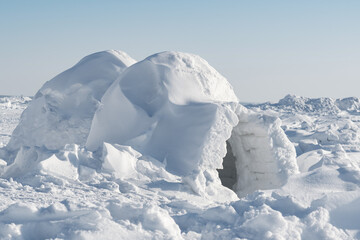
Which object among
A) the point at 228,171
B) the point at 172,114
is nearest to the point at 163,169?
the point at 172,114

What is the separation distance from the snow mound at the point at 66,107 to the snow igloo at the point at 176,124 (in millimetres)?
24

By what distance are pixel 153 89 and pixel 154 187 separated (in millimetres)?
2650

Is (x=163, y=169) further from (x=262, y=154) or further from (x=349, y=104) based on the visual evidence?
(x=349, y=104)

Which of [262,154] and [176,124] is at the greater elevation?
[176,124]

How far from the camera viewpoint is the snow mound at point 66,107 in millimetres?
10078

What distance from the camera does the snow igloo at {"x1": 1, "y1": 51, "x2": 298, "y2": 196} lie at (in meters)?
7.20

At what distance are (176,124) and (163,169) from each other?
1.08 metres

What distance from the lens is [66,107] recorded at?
10.4m

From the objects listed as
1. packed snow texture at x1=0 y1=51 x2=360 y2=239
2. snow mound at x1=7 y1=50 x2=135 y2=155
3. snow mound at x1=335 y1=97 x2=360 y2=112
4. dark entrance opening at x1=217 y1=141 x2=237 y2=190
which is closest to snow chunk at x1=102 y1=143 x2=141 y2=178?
packed snow texture at x1=0 y1=51 x2=360 y2=239

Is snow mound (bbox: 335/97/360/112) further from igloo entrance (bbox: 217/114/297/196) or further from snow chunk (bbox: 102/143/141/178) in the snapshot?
snow chunk (bbox: 102/143/141/178)

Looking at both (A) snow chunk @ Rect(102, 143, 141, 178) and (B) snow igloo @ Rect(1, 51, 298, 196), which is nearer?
(A) snow chunk @ Rect(102, 143, 141, 178)

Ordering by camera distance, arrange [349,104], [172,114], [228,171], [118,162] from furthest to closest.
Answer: [349,104]
[228,171]
[172,114]
[118,162]

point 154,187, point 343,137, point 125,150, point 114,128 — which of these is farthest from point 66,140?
point 343,137

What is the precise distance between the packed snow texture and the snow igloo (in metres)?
0.02
